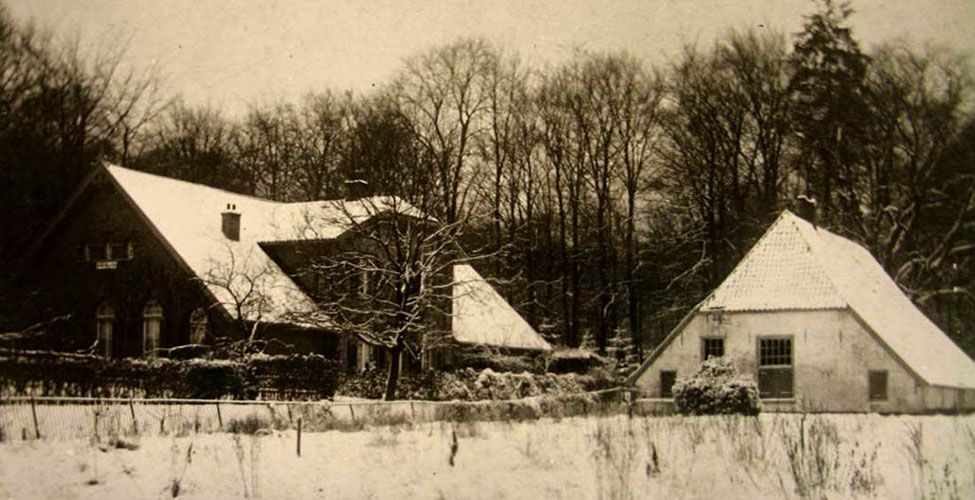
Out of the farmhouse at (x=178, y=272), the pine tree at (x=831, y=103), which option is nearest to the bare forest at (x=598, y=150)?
the pine tree at (x=831, y=103)

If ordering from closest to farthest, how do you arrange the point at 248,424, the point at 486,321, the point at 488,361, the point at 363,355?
1. the point at 248,424
2. the point at 363,355
3. the point at 488,361
4. the point at 486,321

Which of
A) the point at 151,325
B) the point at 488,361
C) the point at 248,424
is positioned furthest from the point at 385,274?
the point at 248,424

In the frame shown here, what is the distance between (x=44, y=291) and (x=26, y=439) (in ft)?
18.2

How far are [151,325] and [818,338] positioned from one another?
55.7 ft

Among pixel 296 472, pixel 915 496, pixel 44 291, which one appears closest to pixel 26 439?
pixel 296 472

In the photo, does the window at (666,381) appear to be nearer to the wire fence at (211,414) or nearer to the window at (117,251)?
the wire fence at (211,414)

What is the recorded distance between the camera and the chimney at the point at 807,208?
82.1ft

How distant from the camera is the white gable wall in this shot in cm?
2122

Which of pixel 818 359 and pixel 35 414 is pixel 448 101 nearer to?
pixel 818 359

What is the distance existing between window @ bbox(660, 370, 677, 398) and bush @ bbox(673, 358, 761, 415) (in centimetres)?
355

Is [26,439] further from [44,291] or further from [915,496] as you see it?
[915,496]

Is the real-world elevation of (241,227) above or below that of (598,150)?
below

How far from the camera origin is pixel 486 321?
112ft

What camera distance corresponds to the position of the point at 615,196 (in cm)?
3938
